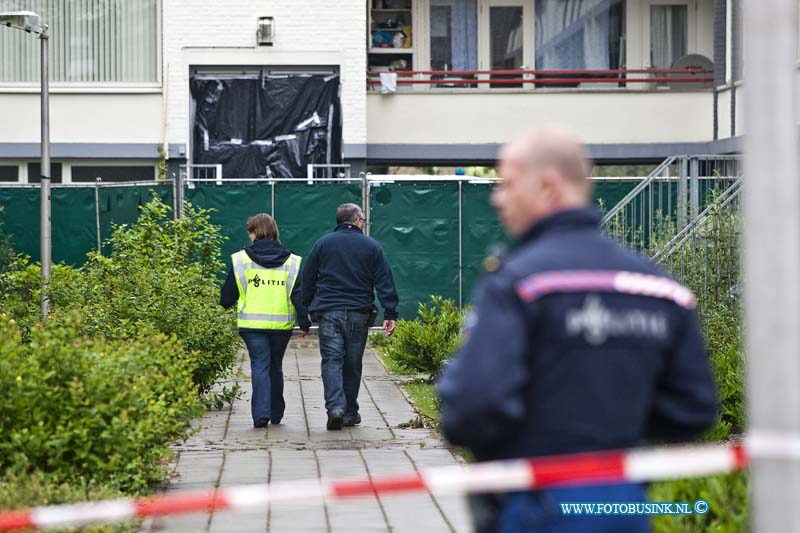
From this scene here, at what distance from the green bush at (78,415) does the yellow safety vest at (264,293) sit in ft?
10.0

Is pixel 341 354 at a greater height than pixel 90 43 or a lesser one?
lesser

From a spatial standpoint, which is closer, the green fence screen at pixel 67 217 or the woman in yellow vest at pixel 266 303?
the woman in yellow vest at pixel 266 303

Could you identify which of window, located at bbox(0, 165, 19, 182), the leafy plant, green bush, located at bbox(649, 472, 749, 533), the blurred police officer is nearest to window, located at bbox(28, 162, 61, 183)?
window, located at bbox(0, 165, 19, 182)

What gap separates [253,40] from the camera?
882 inches

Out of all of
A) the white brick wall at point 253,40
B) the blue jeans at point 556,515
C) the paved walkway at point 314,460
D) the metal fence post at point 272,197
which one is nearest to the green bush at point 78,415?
the paved walkway at point 314,460

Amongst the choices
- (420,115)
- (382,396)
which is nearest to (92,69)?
(420,115)

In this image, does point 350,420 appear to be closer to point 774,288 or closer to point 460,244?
point 774,288

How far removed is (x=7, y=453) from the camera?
25.1ft

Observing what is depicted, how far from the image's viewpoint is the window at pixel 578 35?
955 inches

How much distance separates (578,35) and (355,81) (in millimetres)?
4471

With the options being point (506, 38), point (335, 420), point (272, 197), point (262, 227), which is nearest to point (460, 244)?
point (272, 197)

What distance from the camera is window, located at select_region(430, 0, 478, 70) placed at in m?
24.2

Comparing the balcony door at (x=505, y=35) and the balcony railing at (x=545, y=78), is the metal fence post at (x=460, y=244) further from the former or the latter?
the balcony door at (x=505, y=35)

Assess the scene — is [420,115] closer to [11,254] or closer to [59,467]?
[11,254]
